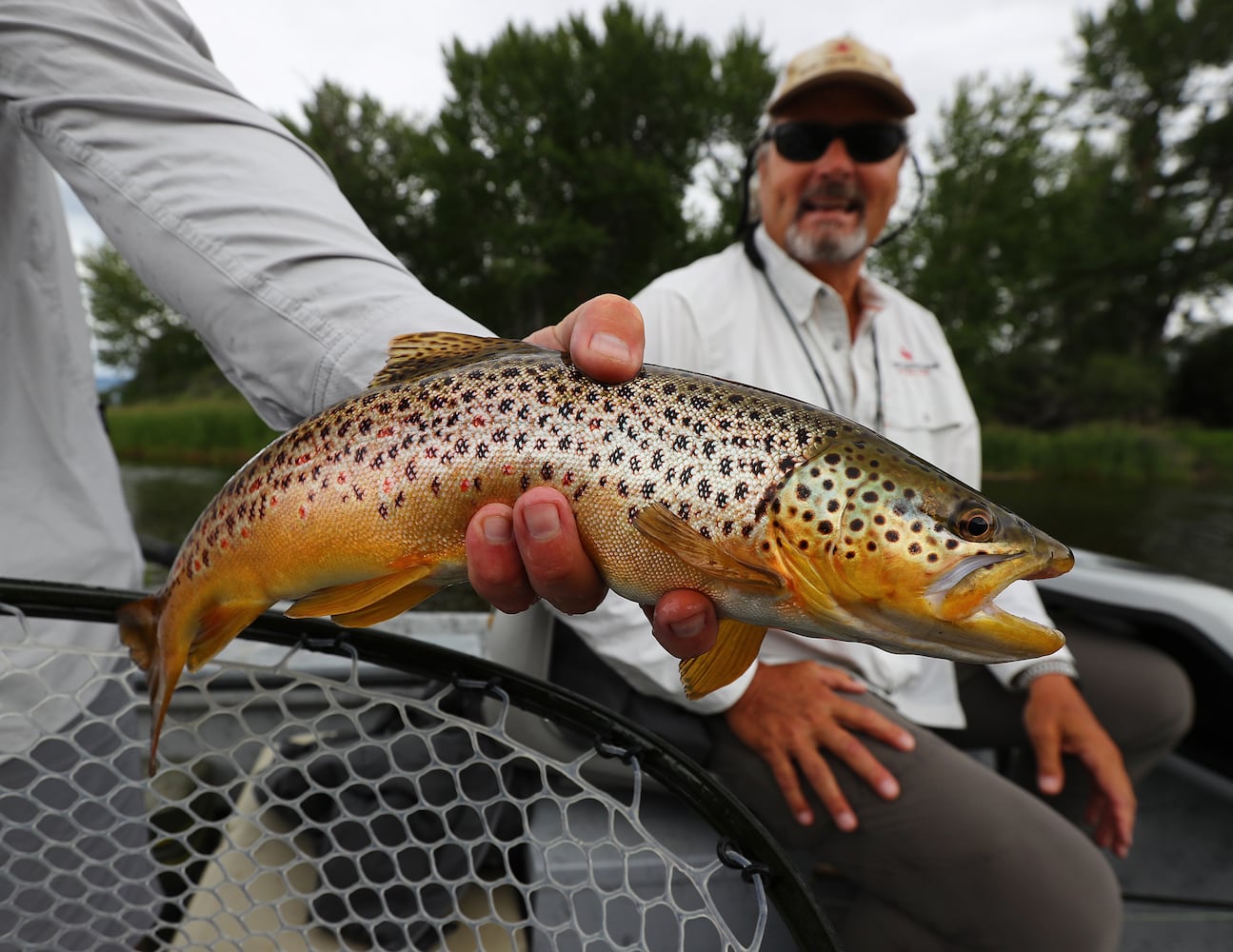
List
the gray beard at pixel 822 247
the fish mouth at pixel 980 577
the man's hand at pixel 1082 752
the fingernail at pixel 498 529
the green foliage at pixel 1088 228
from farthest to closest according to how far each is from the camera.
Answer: the green foliage at pixel 1088 228
the gray beard at pixel 822 247
the man's hand at pixel 1082 752
the fingernail at pixel 498 529
the fish mouth at pixel 980 577

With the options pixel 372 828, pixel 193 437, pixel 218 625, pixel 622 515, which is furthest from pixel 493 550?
pixel 193 437

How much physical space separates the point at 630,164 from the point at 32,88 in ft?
82.6

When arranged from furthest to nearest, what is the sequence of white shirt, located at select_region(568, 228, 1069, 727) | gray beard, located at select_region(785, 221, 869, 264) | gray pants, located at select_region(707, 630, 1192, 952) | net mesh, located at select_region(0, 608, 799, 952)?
gray beard, located at select_region(785, 221, 869, 264), white shirt, located at select_region(568, 228, 1069, 727), gray pants, located at select_region(707, 630, 1192, 952), net mesh, located at select_region(0, 608, 799, 952)

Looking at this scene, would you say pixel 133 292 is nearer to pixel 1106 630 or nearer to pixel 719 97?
pixel 719 97

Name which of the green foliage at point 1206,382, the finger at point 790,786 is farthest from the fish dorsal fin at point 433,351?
the green foliage at point 1206,382

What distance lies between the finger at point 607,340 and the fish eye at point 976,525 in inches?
17.6

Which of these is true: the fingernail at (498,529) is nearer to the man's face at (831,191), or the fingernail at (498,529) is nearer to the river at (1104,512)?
the man's face at (831,191)

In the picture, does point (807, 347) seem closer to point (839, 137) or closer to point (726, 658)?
point (839, 137)

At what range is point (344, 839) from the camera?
1.62m

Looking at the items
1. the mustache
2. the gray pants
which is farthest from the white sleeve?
the mustache

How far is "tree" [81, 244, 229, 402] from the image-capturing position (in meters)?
31.7

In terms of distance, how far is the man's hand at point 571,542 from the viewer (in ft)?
3.17

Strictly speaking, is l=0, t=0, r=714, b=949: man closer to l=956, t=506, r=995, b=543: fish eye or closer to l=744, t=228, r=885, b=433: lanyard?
l=956, t=506, r=995, b=543: fish eye

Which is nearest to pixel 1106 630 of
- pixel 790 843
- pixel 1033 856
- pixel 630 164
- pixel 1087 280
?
pixel 1033 856
